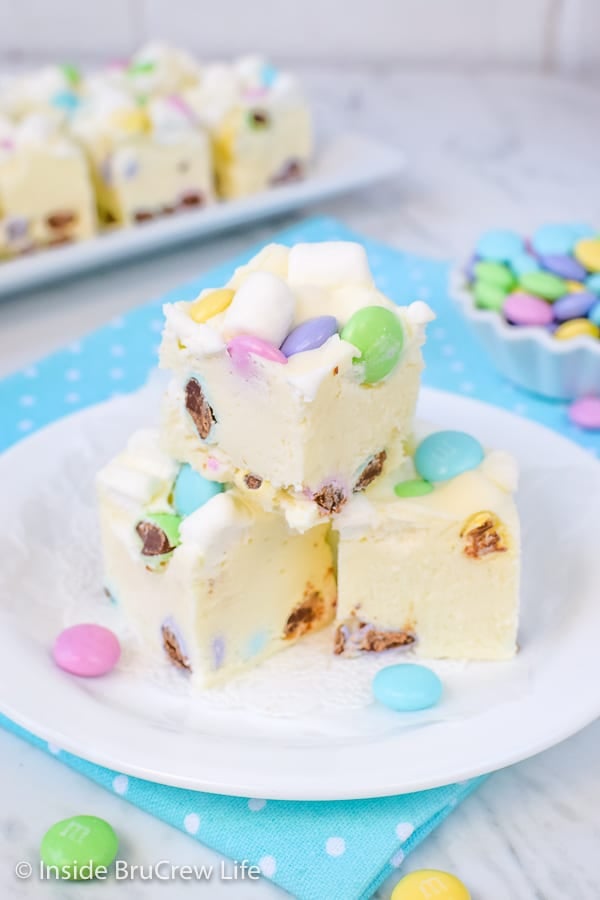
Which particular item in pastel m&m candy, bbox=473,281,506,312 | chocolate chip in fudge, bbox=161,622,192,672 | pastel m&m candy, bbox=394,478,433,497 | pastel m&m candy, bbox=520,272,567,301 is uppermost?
pastel m&m candy, bbox=394,478,433,497

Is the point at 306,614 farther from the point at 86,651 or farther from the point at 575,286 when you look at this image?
the point at 575,286

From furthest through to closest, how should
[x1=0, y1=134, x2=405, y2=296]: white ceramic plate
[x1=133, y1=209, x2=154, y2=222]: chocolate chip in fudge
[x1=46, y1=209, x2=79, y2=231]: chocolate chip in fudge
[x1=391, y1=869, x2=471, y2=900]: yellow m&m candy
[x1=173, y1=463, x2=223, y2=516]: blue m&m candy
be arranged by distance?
1. [x1=133, y1=209, x2=154, y2=222]: chocolate chip in fudge
2. [x1=46, y1=209, x2=79, y2=231]: chocolate chip in fudge
3. [x1=0, y1=134, x2=405, y2=296]: white ceramic plate
4. [x1=173, y1=463, x2=223, y2=516]: blue m&m candy
5. [x1=391, y1=869, x2=471, y2=900]: yellow m&m candy

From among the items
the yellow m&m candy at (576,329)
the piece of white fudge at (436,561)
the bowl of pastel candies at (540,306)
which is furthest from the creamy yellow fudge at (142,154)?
the piece of white fudge at (436,561)

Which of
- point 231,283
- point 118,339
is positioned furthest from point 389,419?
point 118,339

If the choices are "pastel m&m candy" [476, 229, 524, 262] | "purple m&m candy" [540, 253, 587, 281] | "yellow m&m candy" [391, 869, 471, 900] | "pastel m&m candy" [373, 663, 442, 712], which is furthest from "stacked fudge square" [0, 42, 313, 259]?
"yellow m&m candy" [391, 869, 471, 900]

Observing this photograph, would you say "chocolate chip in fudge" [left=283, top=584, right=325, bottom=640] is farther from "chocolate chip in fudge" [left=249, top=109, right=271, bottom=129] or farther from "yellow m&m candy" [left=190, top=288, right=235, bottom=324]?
"chocolate chip in fudge" [left=249, top=109, right=271, bottom=129]

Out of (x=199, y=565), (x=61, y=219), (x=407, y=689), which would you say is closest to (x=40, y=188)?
(x=61, y=219)
